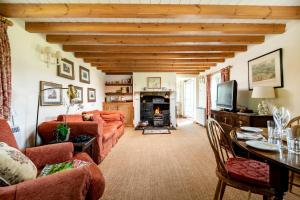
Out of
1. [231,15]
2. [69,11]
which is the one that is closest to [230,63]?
[231,15]

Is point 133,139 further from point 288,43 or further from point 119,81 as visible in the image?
point 288,43

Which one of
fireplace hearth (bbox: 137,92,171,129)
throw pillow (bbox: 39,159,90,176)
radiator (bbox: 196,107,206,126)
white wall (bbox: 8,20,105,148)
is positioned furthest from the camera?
radiator (bbox: 196,107,206,126)

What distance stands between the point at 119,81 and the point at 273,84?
18.4 ft

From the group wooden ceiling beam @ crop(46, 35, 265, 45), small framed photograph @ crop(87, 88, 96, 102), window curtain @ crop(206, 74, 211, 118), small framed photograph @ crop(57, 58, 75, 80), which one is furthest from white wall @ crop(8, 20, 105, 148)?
window curtain @ crop(206, 74, 211, 118)

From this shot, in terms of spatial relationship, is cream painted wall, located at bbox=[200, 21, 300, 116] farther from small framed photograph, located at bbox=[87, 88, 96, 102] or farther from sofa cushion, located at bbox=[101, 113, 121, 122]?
small framed photograph, located at bbox=[87, 88, 96, 102]

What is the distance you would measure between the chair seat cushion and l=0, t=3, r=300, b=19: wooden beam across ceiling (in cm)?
177

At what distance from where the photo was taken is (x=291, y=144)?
3.93 ft

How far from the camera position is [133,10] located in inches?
88.8

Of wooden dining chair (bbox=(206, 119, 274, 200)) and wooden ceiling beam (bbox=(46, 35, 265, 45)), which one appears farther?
wooden ceiling beam (bbox=(46, 35, 265, 45))

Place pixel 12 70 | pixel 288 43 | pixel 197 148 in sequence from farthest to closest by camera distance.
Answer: pixel 197 148
pixel 288 43
pixel 12 70

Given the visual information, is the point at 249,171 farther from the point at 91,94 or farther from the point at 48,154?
the point at 91,94

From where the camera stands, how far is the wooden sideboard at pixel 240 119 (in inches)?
126

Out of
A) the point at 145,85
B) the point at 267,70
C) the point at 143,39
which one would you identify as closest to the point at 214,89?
the point at 145,85

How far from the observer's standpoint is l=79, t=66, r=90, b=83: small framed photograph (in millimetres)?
5053
